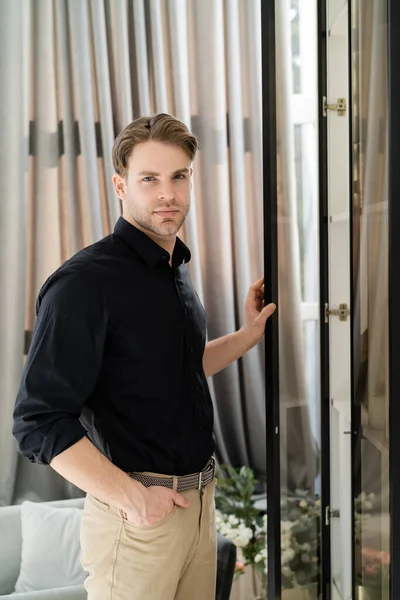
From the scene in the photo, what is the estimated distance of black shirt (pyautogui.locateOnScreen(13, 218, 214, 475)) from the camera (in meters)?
1.36

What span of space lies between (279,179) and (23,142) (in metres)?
1.52

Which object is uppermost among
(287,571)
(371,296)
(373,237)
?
(373,237)

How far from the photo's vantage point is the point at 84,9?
9.09 feet

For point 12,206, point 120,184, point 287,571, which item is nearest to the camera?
point 120,184

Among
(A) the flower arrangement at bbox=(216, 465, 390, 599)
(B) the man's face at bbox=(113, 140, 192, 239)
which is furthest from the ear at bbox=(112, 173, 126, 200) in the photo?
(A) the flower arrangement at bbox=(216, 465, 390, 599)

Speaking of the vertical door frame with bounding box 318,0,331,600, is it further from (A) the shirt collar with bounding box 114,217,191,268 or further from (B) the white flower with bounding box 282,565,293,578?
(A) the shirt collar with bounding box 114,217,191,268

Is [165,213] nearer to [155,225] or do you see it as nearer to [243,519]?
[155,225]

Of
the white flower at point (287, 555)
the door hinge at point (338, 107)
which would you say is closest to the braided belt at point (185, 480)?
the white flower at point (287, 555)

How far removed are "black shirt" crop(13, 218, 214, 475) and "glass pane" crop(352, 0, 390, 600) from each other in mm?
379

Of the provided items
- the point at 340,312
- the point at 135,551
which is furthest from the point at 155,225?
the point at 135,551

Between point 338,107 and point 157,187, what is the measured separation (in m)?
0.43

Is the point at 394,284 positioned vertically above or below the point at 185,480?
above

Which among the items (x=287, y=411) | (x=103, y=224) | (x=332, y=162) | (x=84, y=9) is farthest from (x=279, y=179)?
(x=84, y=9)

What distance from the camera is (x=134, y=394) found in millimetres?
1482
